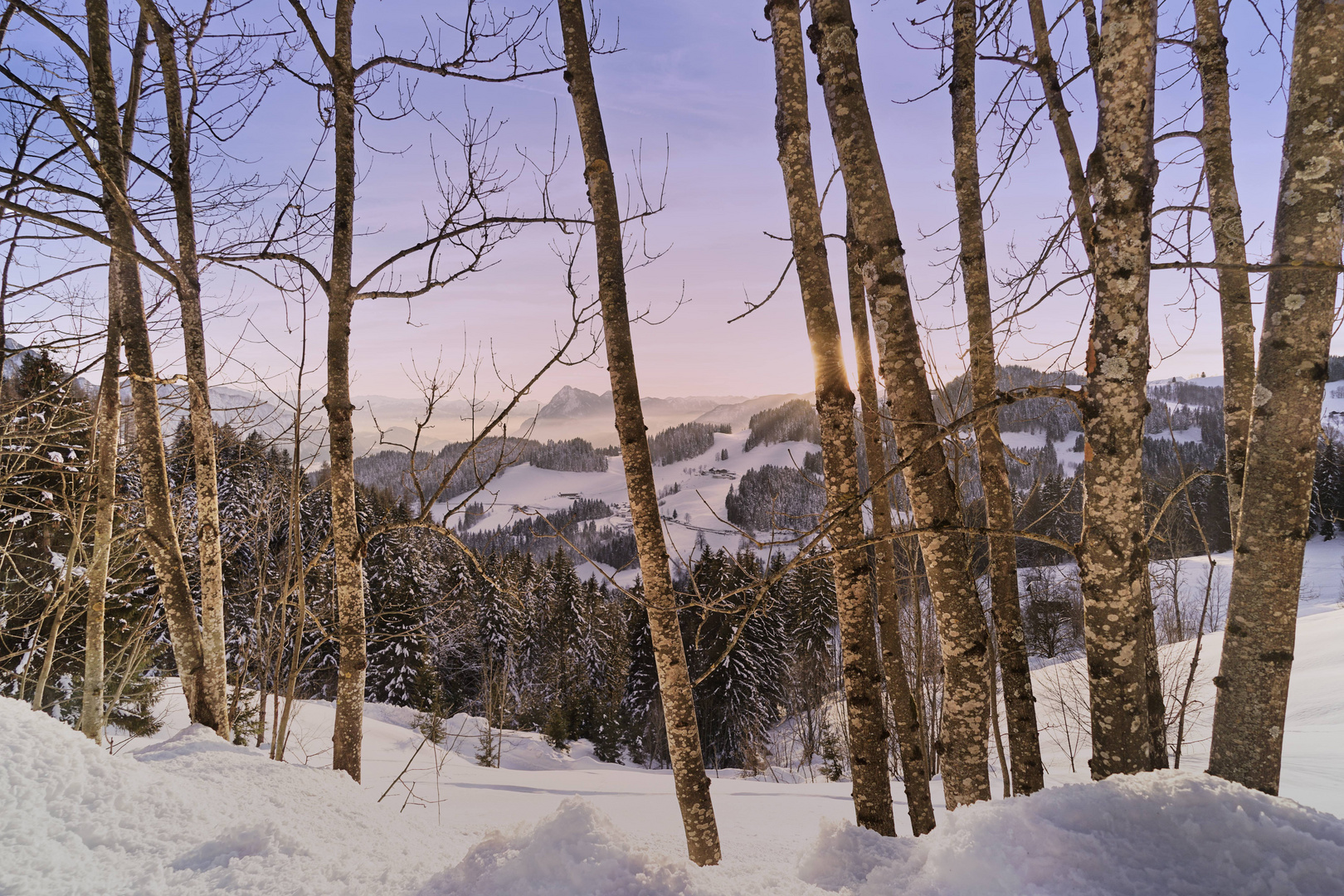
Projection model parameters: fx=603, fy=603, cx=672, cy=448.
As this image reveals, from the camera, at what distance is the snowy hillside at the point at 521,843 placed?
147 centimetres

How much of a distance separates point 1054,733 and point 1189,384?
200375 mm

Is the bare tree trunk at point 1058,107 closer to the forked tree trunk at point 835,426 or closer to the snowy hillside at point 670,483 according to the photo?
the forked tree trunk at point 835,426

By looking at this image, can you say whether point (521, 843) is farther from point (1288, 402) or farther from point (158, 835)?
point (1288, 402)

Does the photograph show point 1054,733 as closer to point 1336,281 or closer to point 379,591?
point 1336,281

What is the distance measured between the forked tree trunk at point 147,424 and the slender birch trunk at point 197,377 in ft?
0.31

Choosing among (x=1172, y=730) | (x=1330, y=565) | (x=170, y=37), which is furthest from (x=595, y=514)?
(x=170, y=37)

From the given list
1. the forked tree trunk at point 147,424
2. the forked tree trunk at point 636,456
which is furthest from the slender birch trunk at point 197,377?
the forked tree trunk at point 636,456

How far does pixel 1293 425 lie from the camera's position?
7.09 ft

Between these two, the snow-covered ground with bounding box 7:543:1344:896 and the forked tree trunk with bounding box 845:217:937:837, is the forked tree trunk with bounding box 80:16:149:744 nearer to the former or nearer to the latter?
the snow-covered ground with bounding box 7:543:1344:896

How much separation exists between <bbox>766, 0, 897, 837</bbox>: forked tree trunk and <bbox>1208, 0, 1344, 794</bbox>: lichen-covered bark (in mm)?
1314

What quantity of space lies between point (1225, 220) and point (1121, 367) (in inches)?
90.1

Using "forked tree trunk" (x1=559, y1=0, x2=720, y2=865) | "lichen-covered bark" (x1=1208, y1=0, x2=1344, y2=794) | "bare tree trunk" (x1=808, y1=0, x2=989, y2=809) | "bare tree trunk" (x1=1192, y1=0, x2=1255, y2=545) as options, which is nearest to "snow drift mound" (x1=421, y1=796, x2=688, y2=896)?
"forked tree trunk" (x1=559, y1=0, x2=720, y2=865)

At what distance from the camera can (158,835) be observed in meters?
2.40

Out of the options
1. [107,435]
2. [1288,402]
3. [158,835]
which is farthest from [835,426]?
[107,435]
